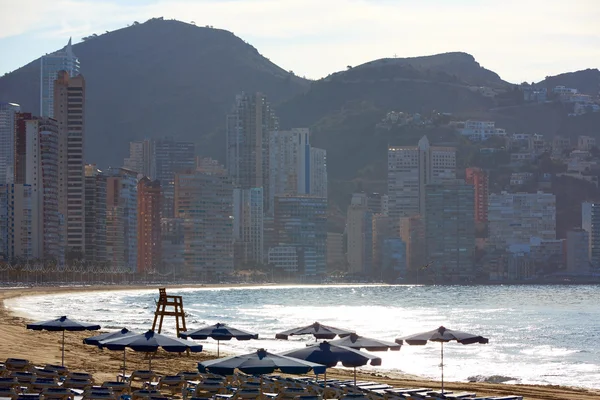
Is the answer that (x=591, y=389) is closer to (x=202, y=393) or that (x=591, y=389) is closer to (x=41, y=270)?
(x=202, y=393)

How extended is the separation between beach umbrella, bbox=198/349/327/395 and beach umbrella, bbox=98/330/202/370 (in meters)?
3.60

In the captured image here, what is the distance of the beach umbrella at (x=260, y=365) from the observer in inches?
Result: 923

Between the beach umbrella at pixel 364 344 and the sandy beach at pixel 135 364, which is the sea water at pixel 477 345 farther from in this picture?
the beach umbrella at pixel 364 344

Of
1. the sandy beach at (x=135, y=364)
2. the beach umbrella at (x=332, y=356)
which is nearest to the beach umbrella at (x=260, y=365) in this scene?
the beach umbrella at (x=332, y=356)

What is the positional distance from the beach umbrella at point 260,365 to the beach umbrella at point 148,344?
3597mm

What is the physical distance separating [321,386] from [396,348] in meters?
2.02

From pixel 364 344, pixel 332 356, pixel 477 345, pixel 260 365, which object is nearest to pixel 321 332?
pixel 364 344

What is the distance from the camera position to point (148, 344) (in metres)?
27.5

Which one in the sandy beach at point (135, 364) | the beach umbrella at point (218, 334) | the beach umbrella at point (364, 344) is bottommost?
the sandy beach at point (135, 364)

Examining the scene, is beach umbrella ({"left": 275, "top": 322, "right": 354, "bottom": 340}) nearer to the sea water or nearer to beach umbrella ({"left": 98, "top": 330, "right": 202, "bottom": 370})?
beach umbrella ({"left": 98, "top": 330, "right": 202, "bottom": 370})

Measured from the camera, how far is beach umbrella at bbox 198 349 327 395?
23.5m

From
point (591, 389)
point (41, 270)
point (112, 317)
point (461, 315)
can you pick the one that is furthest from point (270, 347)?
point (41, 270)

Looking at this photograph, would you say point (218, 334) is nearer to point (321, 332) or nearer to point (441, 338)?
point (321, 332)

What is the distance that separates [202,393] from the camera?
1055 inches
